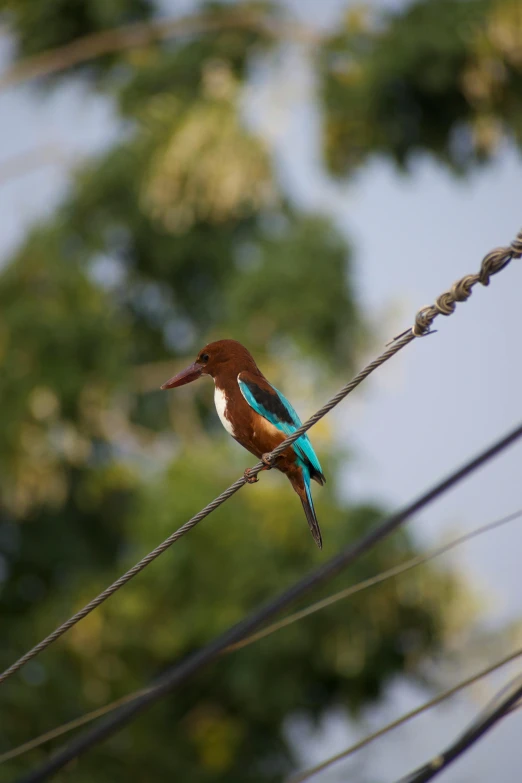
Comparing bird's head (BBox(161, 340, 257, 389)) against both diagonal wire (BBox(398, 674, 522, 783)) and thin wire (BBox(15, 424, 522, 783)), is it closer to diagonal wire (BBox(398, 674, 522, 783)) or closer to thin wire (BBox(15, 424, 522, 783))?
thin wire (BBox(15, 424, 522, 783))

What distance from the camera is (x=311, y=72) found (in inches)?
508

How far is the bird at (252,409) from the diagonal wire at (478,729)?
3.41ft

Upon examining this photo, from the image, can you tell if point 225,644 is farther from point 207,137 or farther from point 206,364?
point 207,137

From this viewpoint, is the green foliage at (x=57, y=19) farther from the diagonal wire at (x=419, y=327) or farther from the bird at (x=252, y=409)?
the diagonal wire at (x=419, y=327)

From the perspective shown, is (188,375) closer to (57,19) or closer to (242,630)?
(242,630)

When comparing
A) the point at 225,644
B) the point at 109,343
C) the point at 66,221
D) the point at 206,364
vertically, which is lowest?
the point at 225,644

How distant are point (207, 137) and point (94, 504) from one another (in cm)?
466

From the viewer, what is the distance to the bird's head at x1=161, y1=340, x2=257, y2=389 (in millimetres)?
3920

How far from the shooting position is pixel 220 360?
395 centimetres

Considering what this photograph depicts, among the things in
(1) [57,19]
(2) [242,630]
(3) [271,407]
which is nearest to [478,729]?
(2) [242,630]

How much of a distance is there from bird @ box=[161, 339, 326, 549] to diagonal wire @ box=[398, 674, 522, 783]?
3.41 feet

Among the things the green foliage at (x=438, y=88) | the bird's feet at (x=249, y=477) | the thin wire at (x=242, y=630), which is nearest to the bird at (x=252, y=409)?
the bird's feet at (x=249, y=477)

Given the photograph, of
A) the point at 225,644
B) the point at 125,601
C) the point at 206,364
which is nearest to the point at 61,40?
the point at 125,601

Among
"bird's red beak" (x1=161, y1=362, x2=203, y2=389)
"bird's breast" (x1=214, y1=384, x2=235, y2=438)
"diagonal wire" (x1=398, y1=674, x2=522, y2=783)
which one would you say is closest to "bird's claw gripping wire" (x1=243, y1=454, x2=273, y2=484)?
"bird's breast" (x1=214, y1=384, x2=235, y2=438)
